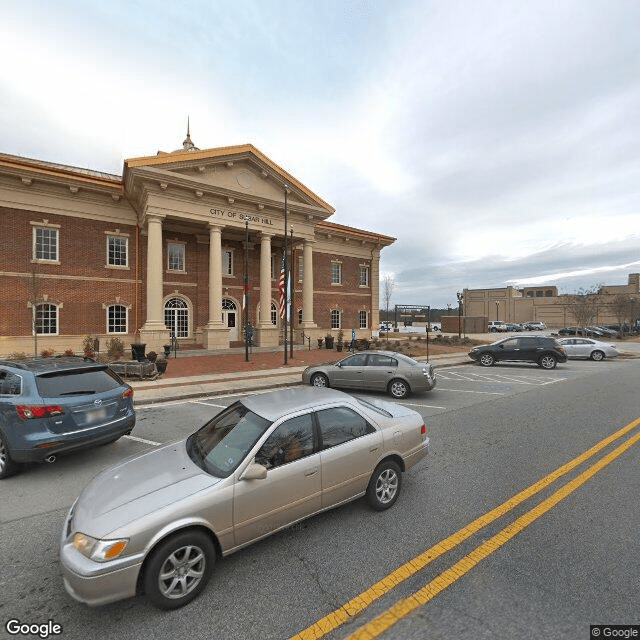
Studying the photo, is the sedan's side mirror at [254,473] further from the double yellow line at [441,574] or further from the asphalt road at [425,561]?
the double yellow line at [441,574]

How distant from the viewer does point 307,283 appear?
25.0 m

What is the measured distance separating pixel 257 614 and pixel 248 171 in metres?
23.5

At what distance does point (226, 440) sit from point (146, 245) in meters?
21.7

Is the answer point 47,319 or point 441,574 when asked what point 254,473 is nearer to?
point 441,574

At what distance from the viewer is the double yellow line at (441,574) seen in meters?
2.42

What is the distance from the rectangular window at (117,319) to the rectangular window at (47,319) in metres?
2.56

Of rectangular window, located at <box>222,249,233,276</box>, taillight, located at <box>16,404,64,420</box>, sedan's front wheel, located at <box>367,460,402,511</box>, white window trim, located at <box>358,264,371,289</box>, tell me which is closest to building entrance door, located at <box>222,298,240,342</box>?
rectangular window, located at <box>222,249,233,276</box>

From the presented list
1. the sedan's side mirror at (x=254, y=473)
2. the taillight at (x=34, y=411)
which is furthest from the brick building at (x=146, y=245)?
the sedan's side mirror at (x=254, y=473)

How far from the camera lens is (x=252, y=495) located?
3.02 metres

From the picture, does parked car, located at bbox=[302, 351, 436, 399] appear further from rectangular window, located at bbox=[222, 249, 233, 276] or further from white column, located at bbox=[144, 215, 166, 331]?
rectangular window, located at bbox=[222, 249, 233, 276]

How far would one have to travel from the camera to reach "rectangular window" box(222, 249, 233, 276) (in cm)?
2469

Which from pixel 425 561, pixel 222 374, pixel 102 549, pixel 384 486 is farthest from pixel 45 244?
pixel 425 561

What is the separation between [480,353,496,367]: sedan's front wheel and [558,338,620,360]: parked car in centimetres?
574

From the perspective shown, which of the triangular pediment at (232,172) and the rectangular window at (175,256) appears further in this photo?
the rectangular window at (175,256)
